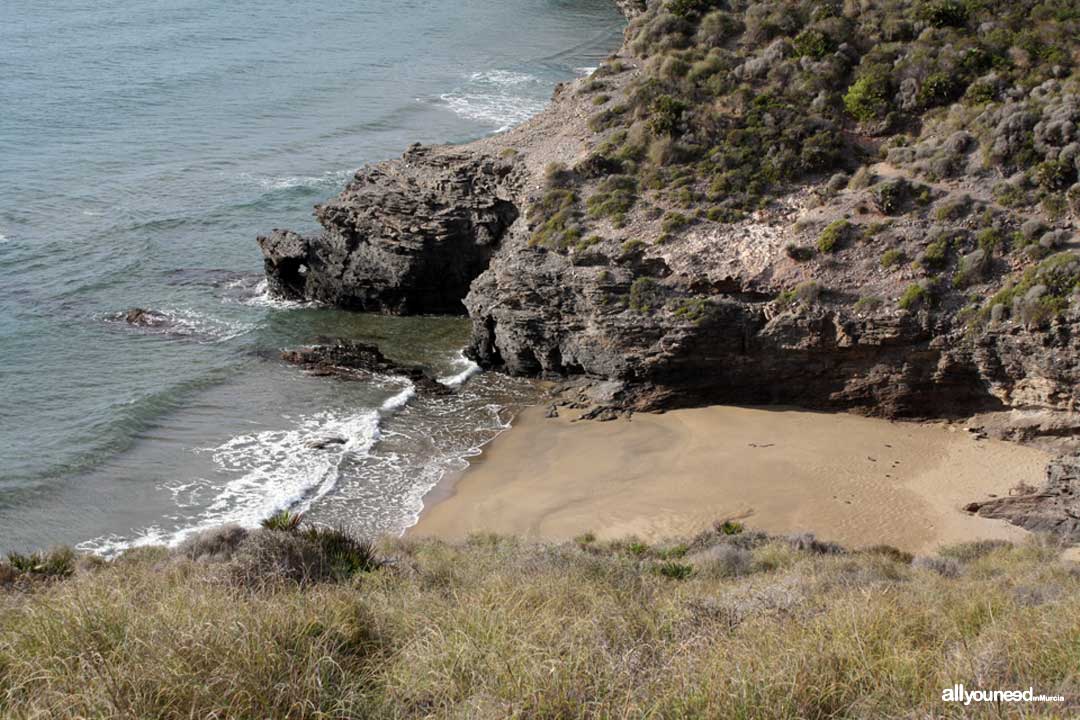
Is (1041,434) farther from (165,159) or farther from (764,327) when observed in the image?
(165,159)

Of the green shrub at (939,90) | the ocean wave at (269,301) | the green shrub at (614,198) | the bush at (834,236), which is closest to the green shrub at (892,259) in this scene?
the bush at (834,236)

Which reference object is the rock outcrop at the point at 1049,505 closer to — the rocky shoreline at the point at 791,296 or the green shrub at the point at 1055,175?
the rocky shoreline at the point at 791,296

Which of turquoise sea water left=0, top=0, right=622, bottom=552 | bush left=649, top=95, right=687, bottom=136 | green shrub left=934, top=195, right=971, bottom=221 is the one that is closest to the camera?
Result: turquoise sea water left=0, top=0, right=622, bottom=552

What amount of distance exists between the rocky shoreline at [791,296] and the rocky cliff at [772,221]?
6 centimetres

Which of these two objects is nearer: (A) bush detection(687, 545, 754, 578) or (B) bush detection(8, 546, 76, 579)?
(B) bush detection(8, 546, 76, 579)

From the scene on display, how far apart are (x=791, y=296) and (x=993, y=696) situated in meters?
17.7

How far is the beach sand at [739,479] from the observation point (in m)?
22.2

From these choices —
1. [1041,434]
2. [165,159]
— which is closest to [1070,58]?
[1041,434]

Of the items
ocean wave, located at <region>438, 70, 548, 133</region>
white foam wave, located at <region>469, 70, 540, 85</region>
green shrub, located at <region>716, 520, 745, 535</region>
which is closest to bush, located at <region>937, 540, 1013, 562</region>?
green shrub, located at <region>716, 520, 745, 535</region>

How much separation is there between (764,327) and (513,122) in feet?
110

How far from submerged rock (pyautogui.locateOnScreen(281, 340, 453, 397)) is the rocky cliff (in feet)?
7.65

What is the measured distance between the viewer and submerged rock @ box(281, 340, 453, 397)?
101 feet

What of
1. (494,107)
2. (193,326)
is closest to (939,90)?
(193,326)

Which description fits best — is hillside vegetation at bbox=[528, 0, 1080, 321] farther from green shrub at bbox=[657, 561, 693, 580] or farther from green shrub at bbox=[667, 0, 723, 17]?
green shrub at bbox=[657, 561, 693, 580]
